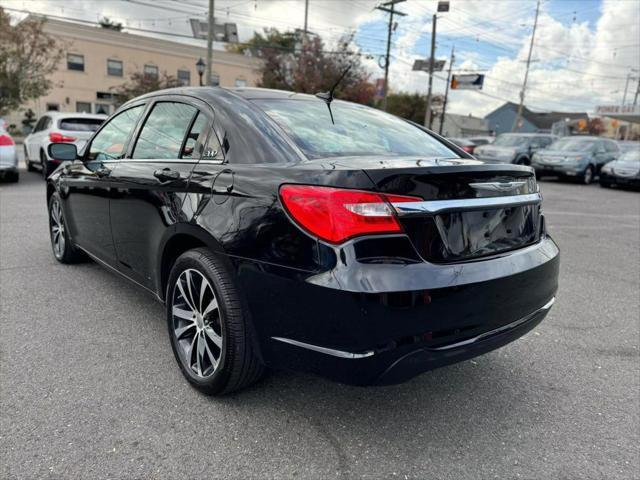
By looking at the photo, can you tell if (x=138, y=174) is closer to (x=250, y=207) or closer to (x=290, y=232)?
(x=250, y=207)

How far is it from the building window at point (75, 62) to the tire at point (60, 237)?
3853 cm

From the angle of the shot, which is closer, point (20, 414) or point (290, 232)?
point (290, 232)

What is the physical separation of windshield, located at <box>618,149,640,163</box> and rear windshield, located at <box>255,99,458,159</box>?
49.7ft

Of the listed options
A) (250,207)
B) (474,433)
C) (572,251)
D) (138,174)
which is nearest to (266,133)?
(250,207)

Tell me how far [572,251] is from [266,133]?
5188 millimetres

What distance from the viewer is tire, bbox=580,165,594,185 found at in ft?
53.5

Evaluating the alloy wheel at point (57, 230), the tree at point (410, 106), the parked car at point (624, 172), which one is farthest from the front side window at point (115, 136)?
the tree at point (410, 106)

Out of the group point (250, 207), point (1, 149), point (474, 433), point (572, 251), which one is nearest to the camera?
point (250, 207)

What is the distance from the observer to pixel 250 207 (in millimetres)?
2148

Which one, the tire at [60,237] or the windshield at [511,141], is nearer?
the tire at [60,237]

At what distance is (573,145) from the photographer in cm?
1711

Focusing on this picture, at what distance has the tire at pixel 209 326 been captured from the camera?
2.22m

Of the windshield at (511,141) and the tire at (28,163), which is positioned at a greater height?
the windshield at (511,141)

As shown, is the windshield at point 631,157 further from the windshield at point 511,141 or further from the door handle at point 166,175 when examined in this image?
the door handle at point 166,175
